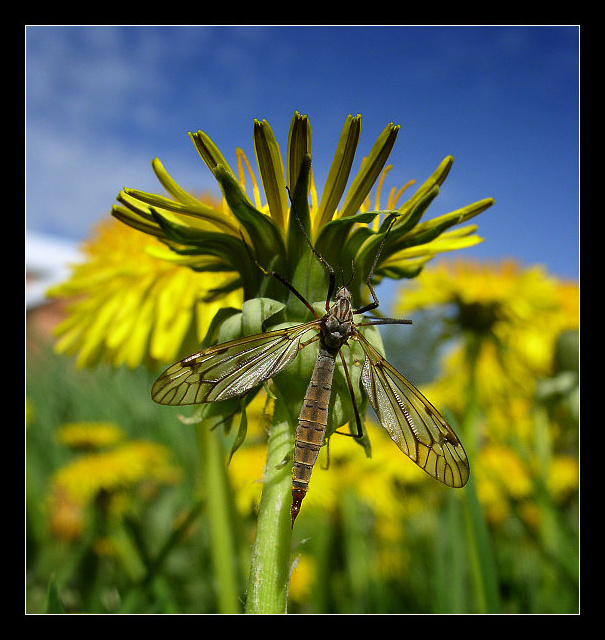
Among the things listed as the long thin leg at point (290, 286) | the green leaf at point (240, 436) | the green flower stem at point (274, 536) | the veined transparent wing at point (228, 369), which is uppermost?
the long thin leg at point (290, 286)

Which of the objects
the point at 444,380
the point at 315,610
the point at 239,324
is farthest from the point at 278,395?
the point at 444,380

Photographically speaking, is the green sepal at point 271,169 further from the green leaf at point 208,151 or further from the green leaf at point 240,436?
the green leaf at point 240,436

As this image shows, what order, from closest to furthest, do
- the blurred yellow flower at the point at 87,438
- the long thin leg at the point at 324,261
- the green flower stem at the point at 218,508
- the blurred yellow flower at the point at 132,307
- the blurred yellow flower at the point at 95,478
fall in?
the long thin leg at the point at 324,261 < the green flower stem at the point at 218,508 < the blurred yellow flower at the point at 132,307 < the blurred yellow flower at the point at 95,478 < the blurred yellow flower at the point at 87,438

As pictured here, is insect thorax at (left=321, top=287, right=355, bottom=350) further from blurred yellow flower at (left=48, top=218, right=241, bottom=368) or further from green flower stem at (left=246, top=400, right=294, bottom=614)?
blurred yellow flower at (left=48, top=218, right=241, bottom=368)

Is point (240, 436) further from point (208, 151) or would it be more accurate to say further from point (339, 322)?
point (208, 151)

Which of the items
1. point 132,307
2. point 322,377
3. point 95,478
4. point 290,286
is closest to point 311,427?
point 322,377

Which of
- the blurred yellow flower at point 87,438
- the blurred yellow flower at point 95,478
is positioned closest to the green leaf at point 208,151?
the blurred yellow flower at point 95,478
